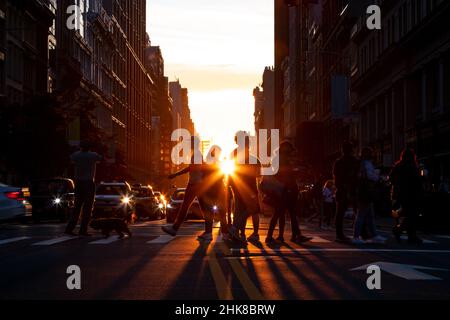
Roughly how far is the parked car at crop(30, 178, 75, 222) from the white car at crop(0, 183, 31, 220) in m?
8.14

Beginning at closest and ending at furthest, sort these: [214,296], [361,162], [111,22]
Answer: [214,296] < [361,162] < [111,22]

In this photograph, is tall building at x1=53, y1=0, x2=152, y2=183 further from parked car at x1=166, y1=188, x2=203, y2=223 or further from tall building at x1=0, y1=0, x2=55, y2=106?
parked car at x1=166, y1=188, x2=203, y2=223

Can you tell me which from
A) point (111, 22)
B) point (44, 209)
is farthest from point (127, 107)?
point (44, 209)

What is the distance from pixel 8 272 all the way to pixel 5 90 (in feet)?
167

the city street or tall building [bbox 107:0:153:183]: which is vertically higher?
tall building [bbox 107:0:153:183]

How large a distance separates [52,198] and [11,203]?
31.0ft

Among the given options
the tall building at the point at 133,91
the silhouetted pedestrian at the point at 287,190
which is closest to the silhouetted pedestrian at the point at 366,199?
the silhouetted pedestrian at the point at 287,190

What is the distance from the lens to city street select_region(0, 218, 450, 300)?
895 centimetres

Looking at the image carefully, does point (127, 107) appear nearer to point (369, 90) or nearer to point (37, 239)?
point (369, 90)

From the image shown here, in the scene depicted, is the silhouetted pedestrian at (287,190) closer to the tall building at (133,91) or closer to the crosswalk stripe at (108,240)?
the crosswalk stripe at (108,240)

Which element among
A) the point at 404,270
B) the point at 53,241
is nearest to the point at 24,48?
the point at 53,241

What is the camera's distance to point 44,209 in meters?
32.8

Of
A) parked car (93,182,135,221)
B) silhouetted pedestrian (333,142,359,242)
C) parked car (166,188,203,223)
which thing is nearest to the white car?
silhouetted pedestrian (333,142,359,242)

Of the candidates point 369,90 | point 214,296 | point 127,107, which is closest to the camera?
point 214,296
